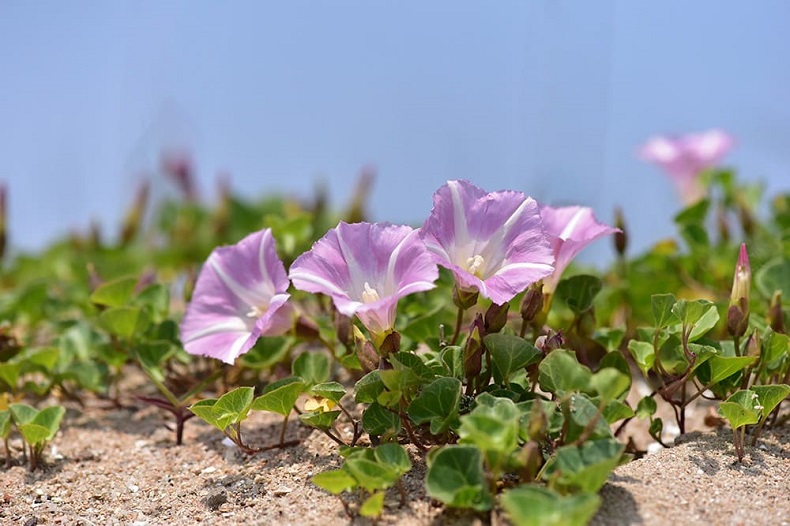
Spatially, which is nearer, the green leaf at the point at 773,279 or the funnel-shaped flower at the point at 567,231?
the funnel-shaped flower at the point at 567,231

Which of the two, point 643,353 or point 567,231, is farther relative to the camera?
point 567,231

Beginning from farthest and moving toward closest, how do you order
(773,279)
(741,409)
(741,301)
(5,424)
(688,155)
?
(688,155)
(773,279)
(5,424)
(741,301)
(741,409)

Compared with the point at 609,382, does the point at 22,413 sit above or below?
below

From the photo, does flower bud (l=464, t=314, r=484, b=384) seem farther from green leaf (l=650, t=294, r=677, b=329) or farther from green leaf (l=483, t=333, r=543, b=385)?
green leaf (l=650, t=294, r=677, b=329)

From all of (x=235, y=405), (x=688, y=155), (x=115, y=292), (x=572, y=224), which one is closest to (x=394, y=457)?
(x=235, y=405)

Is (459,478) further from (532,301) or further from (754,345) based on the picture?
(754,345)

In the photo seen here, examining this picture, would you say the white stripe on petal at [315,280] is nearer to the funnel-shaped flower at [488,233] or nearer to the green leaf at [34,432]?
the funnel-shaped flower at [488,233]

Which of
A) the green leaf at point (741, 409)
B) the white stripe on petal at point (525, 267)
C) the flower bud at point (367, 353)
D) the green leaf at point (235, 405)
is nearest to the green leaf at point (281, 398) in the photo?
the green leaf at point (235, 405)

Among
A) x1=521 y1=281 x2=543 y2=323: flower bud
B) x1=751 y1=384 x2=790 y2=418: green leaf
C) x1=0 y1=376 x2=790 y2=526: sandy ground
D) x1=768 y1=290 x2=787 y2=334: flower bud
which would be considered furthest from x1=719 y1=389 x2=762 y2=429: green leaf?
x1=521 y1=281 x2=543 y2=323: flower bud
